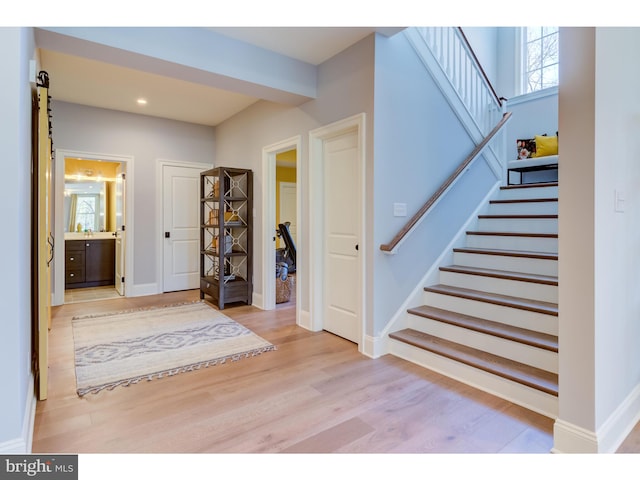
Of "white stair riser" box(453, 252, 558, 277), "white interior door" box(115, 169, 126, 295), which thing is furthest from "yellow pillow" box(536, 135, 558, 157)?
"white interior door" box(115, 169, 126, 295)

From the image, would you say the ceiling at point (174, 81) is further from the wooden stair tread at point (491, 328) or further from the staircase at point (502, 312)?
the wooden stair tread at point (491, 328)

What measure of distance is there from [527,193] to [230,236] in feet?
12.4

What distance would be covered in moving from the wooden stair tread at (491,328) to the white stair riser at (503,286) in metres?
0.34

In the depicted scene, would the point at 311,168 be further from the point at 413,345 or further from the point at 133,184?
the point at 133,184

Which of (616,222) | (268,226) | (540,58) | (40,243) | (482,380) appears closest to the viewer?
(616,222)

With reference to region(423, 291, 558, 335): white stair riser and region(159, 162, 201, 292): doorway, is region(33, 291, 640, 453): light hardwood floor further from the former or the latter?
region(159, 162, 201, 292): doorway

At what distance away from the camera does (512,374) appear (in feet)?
7.17

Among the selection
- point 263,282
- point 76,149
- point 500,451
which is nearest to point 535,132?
point 263,282

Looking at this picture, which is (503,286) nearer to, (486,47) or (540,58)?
(540,58)

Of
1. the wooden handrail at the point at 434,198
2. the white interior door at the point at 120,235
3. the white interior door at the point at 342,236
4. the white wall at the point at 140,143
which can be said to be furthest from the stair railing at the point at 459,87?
the white interior door at the point at 120,235

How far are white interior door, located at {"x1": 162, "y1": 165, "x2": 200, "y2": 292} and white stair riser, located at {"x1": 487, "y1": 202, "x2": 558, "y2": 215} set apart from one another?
4.47m

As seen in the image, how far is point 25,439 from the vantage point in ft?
5.23

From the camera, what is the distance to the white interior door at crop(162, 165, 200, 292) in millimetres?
5559

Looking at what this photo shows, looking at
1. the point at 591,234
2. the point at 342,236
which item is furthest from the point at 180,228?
the point at 591,234
